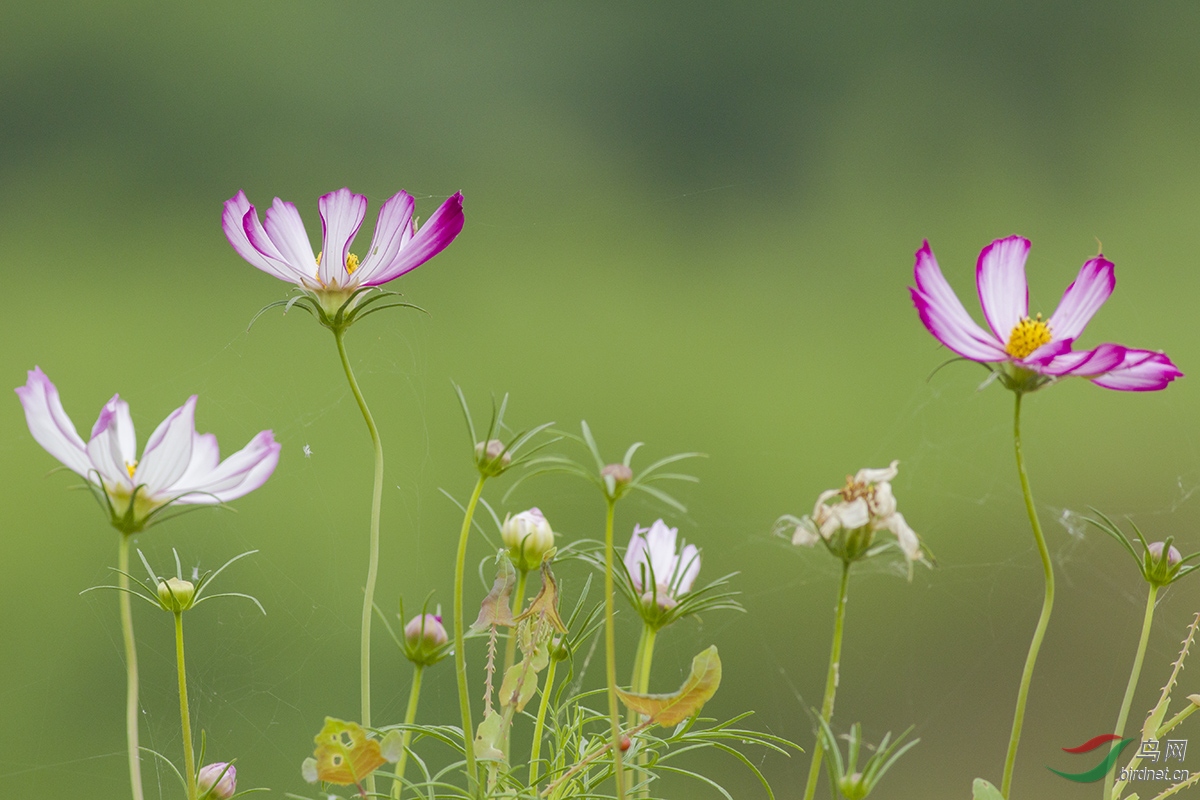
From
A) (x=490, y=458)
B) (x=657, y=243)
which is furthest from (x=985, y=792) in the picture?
(x=657, y=243)

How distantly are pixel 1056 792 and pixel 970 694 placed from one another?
89 centimetres

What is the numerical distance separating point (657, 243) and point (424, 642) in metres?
2.10

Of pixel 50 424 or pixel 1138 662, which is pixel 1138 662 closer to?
pixel 1138 662

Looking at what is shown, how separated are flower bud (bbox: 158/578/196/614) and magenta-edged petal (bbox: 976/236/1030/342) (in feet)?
0.72

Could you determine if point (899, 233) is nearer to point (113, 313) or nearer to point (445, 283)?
point (445, 283)

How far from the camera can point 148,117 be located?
7.27 feet

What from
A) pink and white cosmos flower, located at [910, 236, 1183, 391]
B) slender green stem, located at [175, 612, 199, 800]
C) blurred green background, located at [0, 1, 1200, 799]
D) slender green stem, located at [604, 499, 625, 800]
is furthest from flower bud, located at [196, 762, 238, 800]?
blurred green background, located at [0, 1, 1200, 799]

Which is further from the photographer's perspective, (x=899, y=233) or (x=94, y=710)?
(x=899, y=233)

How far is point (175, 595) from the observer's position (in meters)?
0.27

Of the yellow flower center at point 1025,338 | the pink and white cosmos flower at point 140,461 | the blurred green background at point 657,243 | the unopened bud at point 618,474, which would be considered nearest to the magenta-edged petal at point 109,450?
the pink and white cosmos flower at point 140,461

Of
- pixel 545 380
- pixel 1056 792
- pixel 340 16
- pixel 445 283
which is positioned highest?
pixel 340 16

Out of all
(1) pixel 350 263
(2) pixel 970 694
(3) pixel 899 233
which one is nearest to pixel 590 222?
(3) pixel 899 233

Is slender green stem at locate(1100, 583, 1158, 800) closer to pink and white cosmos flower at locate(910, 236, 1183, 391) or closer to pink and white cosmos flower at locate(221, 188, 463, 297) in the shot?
pink and white cosmos flower at locate(910, 236, 1183, 391)

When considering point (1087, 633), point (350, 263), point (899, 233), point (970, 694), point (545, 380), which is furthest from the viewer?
point (899, 233)
